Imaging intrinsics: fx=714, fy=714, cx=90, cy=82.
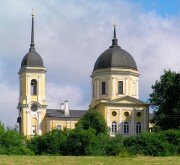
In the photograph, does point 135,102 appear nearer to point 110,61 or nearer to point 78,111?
point 110,61

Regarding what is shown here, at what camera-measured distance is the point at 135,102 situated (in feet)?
311

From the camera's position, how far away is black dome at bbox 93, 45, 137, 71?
315 feet

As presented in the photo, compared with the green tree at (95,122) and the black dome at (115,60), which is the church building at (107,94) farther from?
the green tree at (95,122)

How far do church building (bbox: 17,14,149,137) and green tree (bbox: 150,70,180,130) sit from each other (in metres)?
7.70

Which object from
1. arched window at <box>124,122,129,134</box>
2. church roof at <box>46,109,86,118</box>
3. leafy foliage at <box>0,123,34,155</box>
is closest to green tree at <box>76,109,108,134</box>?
arched window at <box>124,122,129,134</box>

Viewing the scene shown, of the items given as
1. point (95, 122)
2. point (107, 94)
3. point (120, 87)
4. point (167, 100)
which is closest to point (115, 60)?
point (120, 87)

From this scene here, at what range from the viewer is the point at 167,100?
274 feet

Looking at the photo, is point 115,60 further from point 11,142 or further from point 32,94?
A: point 11,142

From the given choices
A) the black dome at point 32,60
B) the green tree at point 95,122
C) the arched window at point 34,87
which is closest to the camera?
the green tree at point 95,122

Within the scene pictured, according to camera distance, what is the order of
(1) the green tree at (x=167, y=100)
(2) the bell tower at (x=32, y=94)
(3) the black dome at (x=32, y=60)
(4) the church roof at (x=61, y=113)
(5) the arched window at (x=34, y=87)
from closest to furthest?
1. (1) the green tree at (x=167, y=100)
2. (3) the black dome at (x=32, y=60)
3. (2) the bell tower at (x=32, y=94)
4. (5) the arched window at (x=34, y=87)
5. (4) the church roof at (x=61, y=113)

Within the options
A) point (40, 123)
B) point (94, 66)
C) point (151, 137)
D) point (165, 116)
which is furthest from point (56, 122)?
point (151, 137)

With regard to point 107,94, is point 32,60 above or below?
above

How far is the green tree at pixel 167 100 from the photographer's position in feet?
265

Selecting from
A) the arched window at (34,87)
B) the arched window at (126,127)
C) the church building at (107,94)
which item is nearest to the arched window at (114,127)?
the church building at (107,94)
